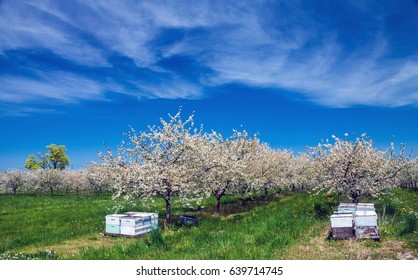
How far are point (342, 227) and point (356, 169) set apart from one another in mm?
8090

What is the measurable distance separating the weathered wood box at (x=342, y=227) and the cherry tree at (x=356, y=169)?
281 inches

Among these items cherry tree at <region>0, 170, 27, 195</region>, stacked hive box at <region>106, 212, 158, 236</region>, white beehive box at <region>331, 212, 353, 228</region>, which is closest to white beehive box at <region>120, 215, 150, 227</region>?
stacked hive box at <region>106, 212, 158, 236</region>

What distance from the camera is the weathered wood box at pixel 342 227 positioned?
13.8 metres

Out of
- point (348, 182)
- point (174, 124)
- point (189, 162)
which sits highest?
point (174, 124)

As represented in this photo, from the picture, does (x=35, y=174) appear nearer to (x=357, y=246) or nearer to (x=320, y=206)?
(x=320, y=206)

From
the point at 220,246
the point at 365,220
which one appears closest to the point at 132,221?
the point at 220,246

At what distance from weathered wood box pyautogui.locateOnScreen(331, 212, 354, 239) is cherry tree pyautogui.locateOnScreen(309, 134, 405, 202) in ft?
23.4

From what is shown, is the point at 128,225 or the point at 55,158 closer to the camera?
the point at 128,225

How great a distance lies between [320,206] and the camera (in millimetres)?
24359

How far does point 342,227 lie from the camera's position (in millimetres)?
13781

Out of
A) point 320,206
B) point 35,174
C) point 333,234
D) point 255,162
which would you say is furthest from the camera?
point 35,174

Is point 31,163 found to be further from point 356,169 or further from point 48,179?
point 356,169
